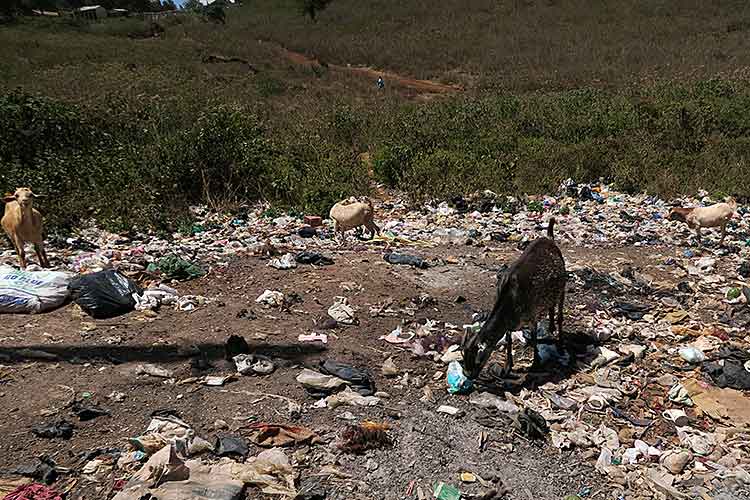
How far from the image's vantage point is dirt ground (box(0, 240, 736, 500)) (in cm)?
324

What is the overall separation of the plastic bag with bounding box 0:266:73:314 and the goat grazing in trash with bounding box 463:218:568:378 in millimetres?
3668

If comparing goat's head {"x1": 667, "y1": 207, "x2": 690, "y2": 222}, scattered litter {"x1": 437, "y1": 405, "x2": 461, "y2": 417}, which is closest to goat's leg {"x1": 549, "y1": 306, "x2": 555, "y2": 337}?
scattered litter {"x1": 437, "y1": 405, "x2": 461, "y2": 417}

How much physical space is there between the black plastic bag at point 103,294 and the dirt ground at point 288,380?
10 cm

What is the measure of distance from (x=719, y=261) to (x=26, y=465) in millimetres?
6715

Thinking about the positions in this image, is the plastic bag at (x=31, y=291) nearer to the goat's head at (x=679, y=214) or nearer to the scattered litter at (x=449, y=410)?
the scattered litter at (x=449, y=410)

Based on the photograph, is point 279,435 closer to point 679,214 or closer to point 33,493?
point 33,493

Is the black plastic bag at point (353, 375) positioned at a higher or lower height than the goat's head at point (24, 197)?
lower

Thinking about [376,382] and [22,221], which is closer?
A: [376,382]

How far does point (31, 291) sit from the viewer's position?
16.5 ft

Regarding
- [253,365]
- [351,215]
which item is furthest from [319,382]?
[351,215]

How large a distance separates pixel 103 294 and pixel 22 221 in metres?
1.52

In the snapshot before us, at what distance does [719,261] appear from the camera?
21.0 feet

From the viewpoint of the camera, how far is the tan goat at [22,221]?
18.9 ft

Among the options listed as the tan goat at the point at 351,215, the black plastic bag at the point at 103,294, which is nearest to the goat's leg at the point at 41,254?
the black plastic bag at the point at 103,294
